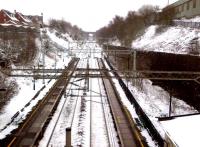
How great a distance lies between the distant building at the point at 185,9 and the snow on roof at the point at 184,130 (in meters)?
51.2

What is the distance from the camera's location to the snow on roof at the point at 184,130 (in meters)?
8.70

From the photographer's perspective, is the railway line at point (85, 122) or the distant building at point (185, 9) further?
the distant building at point (185, 9)

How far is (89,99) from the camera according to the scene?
997 inches

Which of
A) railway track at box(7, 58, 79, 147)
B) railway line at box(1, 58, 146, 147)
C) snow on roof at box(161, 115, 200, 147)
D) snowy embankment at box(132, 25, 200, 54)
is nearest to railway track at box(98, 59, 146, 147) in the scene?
railway line at box(1, 58, 146, 147)

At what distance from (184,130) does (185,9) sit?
61579 mm

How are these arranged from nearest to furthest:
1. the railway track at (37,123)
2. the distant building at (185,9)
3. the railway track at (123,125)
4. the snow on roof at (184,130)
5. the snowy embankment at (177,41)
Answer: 1. the snow on roof at (184,130)
2. the railway track at (37,123)
3. the railway track at (123,125)
4. the snowy embankment at (177,41)
5. the distant building at (185,9)

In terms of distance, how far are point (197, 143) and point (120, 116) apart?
12.1 meters

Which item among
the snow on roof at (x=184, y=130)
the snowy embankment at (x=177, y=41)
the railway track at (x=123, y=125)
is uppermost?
the snowy embankment at (x=177, y=41)

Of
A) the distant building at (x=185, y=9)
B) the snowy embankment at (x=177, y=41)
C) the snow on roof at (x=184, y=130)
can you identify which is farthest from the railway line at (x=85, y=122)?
the distant building at (x=185, y=9)

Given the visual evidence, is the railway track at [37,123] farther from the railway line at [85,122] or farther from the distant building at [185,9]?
the distant building at [185,9]

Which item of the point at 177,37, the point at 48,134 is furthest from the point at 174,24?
the point at 48,134

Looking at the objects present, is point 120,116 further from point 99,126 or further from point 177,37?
point 177,37

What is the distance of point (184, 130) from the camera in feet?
31.6

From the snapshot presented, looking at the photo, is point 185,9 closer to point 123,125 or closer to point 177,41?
point 177,41
